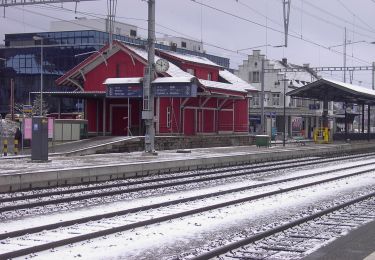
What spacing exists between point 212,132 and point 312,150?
8240mm

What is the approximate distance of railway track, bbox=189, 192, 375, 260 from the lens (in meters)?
8.24

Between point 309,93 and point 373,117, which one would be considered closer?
point 309,93

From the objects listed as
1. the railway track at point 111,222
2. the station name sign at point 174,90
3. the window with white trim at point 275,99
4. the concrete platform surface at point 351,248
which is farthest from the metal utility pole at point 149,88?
the window with white trim at point 275,99

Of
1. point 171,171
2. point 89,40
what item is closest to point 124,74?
point 171,171

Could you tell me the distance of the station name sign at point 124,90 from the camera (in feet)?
103

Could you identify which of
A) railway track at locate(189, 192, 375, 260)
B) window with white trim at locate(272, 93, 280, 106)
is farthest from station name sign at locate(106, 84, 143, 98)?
window with white trim at locate(272, 93, 280, 106)

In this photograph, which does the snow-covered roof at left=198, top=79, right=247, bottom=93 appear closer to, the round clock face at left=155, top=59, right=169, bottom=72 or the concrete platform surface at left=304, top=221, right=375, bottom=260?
the round clock face at left=155, top=59, right=169, bottom=72

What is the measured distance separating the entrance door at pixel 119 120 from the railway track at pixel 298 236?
2736 centimetres

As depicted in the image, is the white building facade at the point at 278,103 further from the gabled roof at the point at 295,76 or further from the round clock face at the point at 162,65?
the round clock face at the point at 162,65

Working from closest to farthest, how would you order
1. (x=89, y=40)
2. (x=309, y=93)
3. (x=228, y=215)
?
1. (x=228, y=215)
2. (x=309, y=93)
3. (x=89, y=40)

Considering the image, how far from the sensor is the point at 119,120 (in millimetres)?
39438

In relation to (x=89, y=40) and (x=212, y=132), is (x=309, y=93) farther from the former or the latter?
(x=89, y=40)

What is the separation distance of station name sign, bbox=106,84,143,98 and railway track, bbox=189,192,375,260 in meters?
19.7

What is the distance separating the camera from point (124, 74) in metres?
39.5
